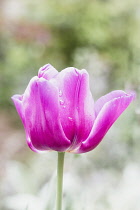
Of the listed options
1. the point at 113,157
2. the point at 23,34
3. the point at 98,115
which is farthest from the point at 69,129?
the point at 23,34

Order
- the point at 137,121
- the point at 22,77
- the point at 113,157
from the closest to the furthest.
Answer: the point at 137,121 → the point at 113,157 → the point at 22,77

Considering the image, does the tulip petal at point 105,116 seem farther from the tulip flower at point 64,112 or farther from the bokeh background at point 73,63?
the bokeh background at point 73,63

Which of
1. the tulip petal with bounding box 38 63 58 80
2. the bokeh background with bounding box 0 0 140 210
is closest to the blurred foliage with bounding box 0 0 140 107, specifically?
the bokeh background with bounding box 0 0 140 210

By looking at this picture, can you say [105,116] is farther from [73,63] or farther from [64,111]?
[73,63]

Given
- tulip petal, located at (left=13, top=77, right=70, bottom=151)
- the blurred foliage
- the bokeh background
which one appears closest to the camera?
tulip petal, located at (left=13, top=77, right=70, bottom=151)

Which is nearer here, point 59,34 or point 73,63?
point 73,63

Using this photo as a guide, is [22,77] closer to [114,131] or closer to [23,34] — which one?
[23,34]

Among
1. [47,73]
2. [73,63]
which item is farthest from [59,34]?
[47,73]

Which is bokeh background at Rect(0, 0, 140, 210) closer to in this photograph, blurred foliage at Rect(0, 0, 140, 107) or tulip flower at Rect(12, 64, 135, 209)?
blurred foliage at Rect(0, 0, 140, 107)

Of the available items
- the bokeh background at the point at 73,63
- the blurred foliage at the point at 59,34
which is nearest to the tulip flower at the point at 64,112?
the bokeh background at the point at 73,63
